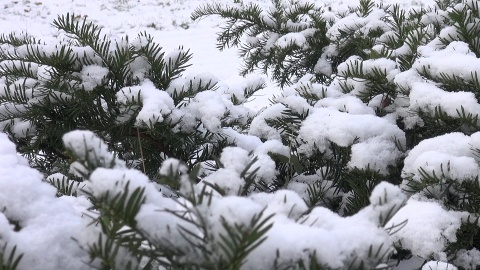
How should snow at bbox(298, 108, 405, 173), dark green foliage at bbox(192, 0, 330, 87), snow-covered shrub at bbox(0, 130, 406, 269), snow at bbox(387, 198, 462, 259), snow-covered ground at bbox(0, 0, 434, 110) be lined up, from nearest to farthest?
snow-covered shrub at bbox(0, 130, 406, 269), snow at bbox(387, 198, 462, 259), snow at bbox(298, 108, 405, 173), dark green foliage at bbox(192, 0, 330, 87), snow-covered ground at bbox(0, 0, 434, 110)

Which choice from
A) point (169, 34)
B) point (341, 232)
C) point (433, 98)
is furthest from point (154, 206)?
point (169, 34)

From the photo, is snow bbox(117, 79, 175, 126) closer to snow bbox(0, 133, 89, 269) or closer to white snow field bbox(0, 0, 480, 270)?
white snow field bbox(0, 0, 480, 270)

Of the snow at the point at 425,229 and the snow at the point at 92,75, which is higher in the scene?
the snow at the point at 92,75

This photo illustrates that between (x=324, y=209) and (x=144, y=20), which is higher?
(x=324, y=209)

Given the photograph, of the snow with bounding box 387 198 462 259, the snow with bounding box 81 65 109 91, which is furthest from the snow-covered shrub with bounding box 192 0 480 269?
the snow with bounding box 81 65 109 91

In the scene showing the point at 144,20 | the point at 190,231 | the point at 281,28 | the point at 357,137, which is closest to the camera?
the point at 190,231

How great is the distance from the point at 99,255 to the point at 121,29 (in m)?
7.48

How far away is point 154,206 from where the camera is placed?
387 millimetres

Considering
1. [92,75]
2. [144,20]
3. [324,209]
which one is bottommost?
[144,20]

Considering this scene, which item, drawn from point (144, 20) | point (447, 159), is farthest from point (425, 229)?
point (144, 20)

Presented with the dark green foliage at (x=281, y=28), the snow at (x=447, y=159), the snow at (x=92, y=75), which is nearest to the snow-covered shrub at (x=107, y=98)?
the snow at (x=92, y=75)

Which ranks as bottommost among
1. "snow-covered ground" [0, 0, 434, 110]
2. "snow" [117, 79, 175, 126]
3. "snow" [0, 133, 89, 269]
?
"snow-covered ground" [0, 0, 434, 110]

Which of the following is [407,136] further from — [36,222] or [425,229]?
[36,222]

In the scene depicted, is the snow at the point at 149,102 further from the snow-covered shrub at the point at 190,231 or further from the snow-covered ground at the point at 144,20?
the snow-covered ground at the point at 144,20
